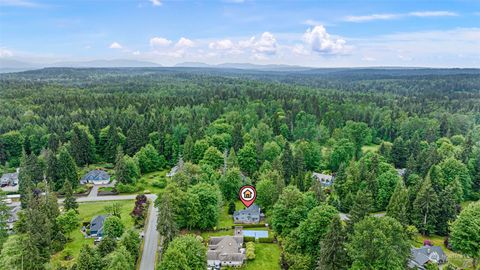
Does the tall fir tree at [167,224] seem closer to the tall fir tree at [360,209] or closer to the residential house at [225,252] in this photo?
the residential house at [225,252]

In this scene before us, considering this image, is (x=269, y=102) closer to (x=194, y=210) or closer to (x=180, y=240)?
(x=194, y=210)

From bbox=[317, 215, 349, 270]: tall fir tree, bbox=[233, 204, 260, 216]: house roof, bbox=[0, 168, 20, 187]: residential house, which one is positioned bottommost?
bbox=[0, 168, 20, 187]: residential house

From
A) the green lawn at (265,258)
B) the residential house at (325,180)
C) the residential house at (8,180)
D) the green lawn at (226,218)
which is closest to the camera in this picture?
the green lawn at (265,258)

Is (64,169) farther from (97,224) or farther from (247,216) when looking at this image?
(247,216)

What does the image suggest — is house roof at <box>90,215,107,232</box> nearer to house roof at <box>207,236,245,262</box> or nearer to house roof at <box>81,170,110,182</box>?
house roof at <box>207,236,245,262</box>

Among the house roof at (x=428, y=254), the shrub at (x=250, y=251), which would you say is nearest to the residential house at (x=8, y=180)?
the shrub at (x=250, y=251)

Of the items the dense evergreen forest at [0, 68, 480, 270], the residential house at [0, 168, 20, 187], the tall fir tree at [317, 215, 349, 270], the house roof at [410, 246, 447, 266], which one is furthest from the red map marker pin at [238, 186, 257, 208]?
the residential house at [0, 168, 20, 187]
